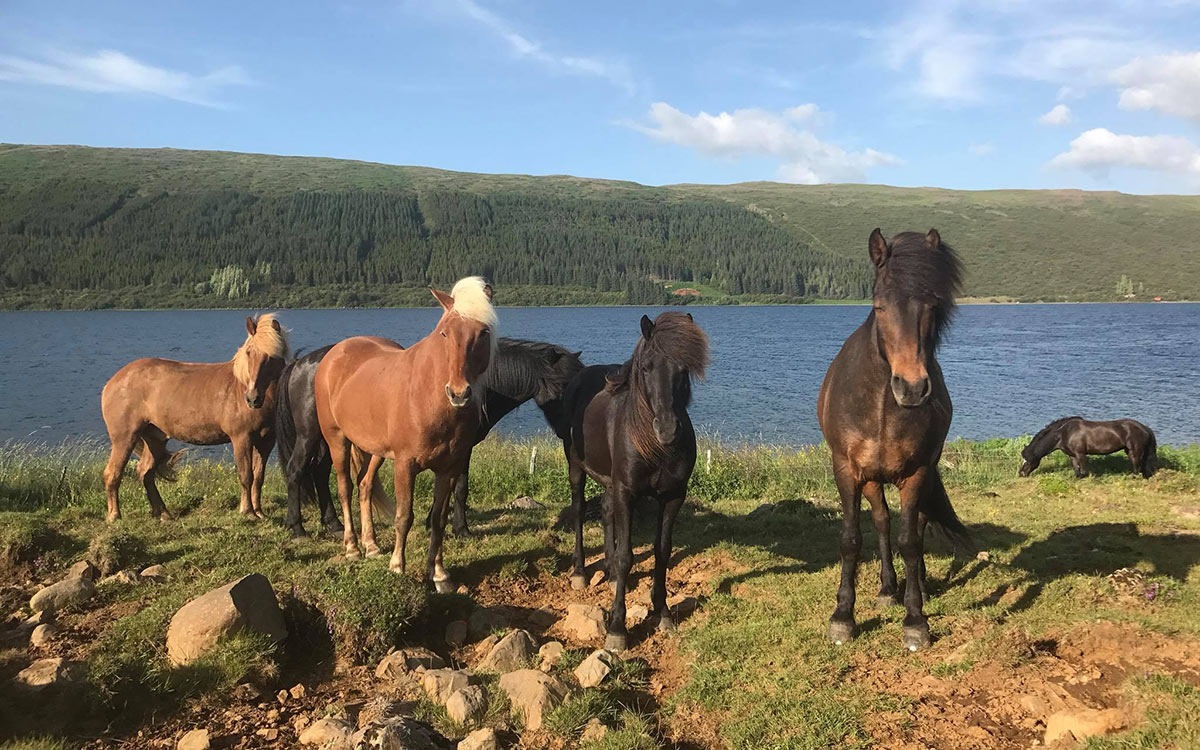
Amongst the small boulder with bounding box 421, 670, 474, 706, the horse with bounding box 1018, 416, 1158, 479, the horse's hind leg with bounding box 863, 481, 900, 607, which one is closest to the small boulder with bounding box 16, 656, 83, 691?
the small boulder with bounding box 421, 670, 474, 706

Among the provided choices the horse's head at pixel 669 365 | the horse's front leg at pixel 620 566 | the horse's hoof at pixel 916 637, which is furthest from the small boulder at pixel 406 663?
the horse's hoof at pixel 916 637

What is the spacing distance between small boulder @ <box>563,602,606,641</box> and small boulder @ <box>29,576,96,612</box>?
4.08 meters

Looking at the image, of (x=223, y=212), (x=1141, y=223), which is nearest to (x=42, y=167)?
(x=223, y=212)

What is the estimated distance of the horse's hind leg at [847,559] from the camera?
5.01m

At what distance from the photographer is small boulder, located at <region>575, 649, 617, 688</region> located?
14.6 ft

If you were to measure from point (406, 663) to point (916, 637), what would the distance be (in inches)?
147

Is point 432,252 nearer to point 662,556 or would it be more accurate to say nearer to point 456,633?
point 456,633

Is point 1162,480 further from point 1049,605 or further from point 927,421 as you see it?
point 927,421

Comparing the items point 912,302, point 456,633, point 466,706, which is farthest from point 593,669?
point 912,302

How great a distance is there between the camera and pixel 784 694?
4207mm

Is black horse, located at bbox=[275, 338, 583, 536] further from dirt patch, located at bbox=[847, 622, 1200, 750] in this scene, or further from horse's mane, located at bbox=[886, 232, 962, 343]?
dirt patch, located at bbox=[847, 622, 1200, 750]

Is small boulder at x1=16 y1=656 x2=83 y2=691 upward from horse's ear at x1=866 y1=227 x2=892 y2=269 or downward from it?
downward

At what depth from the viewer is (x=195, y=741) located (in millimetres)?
3680

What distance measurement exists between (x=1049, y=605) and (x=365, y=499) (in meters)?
6.73
